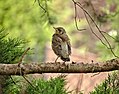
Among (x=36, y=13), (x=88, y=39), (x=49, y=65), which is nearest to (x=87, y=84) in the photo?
(x=36, y=13)

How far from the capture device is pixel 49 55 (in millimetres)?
7117

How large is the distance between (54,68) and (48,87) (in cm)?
26

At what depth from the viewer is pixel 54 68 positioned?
212 cm

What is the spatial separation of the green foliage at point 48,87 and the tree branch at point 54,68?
164mm

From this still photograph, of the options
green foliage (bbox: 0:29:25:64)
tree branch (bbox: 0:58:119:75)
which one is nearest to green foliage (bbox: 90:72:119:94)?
tree branch (bbox: 0:58:119:75)

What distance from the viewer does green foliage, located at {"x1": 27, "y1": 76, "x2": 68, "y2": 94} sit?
230 centimetres

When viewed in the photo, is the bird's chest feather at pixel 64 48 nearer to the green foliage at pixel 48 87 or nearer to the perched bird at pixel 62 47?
the perched bird at pixel 62 47

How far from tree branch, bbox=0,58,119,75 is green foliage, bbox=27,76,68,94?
164 millimetres

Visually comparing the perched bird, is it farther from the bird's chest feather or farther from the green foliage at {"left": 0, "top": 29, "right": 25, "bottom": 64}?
the green foliage at {"left": 0, "top": 29, "right": 25, "bottom": 64}

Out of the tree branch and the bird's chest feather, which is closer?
the tree branch

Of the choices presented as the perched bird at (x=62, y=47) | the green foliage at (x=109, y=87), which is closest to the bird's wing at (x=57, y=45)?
Result: the perched bird at (x=62, y=47)

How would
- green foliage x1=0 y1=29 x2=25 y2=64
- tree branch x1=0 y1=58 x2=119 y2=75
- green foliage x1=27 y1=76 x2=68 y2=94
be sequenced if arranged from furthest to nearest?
green foliage x1=0 y1=29 x2=25 y2=64, green foliage x1=27 y1=76 x2=68 y2=94, tree branch x1=0 y1=58 x2=119 y2=75

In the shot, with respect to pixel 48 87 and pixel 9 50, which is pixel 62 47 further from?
pixel 9 50

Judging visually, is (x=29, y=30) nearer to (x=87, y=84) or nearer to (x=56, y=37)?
(x=87, y=84)
